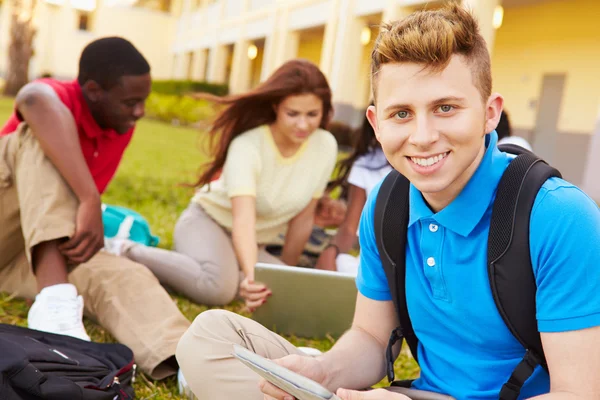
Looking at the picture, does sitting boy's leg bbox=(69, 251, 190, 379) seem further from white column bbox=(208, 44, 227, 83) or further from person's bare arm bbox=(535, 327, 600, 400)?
white column bbox=(208, 44, 227, 83)

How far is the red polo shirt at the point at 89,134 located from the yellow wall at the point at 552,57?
1069 cm

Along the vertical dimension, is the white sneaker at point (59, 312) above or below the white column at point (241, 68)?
below

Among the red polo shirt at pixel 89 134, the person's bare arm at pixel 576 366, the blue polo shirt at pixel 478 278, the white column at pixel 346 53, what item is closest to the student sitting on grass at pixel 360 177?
the red polo shirt at pixel 89 134

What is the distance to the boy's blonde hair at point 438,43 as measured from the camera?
1497 mm

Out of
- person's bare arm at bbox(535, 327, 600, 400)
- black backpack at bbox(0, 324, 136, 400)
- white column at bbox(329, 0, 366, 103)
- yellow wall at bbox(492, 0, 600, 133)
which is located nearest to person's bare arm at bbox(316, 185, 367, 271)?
black backpack at bbox(0, 324, 136, 400)

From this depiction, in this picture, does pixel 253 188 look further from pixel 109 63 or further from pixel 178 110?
pixel 178 110

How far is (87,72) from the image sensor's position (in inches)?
124

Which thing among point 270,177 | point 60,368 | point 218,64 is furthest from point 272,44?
point 60,368

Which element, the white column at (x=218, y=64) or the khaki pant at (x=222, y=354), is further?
the white column at (x=218, y=64)

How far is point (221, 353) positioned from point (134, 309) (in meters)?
0.98

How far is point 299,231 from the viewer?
3.78 meters

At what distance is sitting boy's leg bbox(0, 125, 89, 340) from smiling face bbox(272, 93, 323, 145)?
1.19 metres

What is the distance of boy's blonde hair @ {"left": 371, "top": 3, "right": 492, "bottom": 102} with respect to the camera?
4.91 ft

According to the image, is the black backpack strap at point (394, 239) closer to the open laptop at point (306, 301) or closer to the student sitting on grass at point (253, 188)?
the open laptop at point (306, 301)
